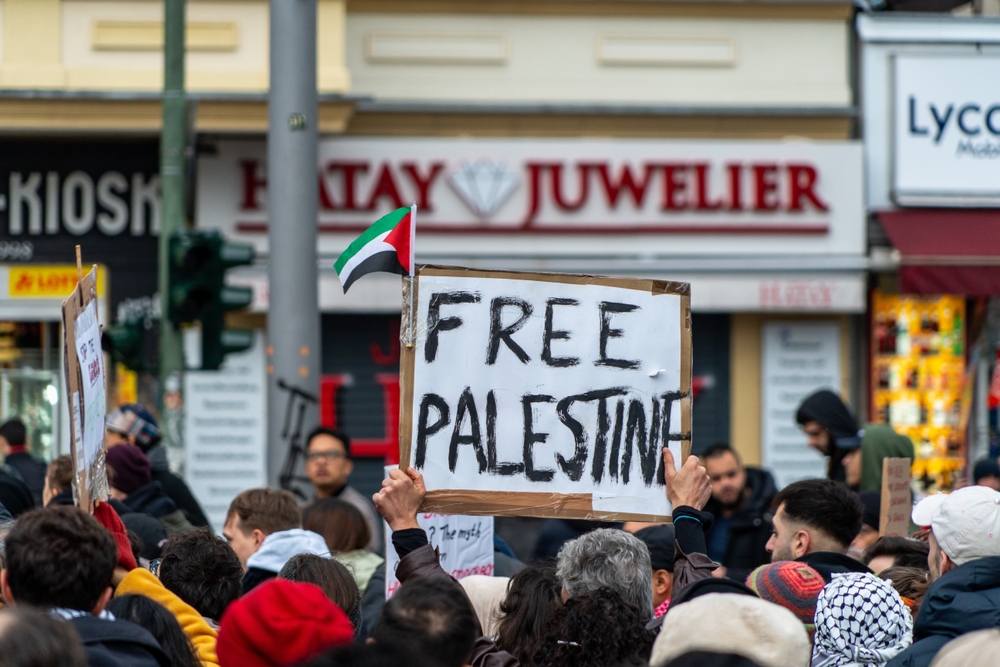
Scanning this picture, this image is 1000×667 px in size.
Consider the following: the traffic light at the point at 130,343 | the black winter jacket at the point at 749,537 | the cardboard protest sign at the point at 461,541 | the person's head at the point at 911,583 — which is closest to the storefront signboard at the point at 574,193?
the traffic light at the point at 130,343

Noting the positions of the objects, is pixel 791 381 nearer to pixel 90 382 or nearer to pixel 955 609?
pixel 90 382

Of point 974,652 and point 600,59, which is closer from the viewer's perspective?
point 974,652

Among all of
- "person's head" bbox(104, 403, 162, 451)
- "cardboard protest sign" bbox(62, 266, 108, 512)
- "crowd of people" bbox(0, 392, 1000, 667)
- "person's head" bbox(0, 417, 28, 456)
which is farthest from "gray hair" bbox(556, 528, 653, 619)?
"person's head" bbox(0, 417, 28, 456)

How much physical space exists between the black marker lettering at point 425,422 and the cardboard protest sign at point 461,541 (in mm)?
1206

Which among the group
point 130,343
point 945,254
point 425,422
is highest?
point 945,254

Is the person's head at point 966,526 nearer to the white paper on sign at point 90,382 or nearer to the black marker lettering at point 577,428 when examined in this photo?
the black marker lettering at point 577,428

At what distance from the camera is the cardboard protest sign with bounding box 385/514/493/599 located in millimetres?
5383

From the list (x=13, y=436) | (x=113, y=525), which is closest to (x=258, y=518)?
(x=113, y=525)

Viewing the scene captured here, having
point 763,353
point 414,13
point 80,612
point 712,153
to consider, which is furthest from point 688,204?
point 80,612

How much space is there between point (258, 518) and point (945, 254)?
9064mm

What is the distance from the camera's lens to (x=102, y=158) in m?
12.5

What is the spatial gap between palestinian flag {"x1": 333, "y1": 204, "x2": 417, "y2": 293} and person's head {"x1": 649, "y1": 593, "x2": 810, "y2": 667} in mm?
2081

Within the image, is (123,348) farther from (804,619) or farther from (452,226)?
(804,619)

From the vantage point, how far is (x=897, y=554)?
486 cm
